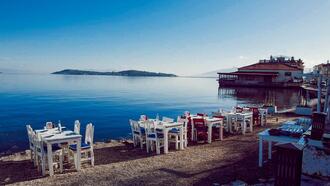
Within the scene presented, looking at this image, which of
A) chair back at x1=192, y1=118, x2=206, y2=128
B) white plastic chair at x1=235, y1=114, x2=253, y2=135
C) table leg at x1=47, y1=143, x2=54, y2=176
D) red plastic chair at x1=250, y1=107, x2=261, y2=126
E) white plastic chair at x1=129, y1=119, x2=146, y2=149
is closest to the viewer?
table leg at x1=47, y1=143, x2=54, y2=176

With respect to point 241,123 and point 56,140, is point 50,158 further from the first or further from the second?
point 241,123

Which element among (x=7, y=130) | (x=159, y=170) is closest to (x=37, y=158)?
(x=159, y=170)

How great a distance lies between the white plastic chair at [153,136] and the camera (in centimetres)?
1023

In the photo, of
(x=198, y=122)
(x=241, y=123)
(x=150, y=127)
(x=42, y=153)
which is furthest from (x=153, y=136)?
(x=241, y=123)

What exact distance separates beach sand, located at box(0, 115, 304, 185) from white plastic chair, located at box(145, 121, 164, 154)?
40 cm

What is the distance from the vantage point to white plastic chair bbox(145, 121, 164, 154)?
33.6ft

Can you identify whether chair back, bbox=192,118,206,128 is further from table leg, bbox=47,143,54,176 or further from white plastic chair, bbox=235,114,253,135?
table leg, bbox=47,143,54,176

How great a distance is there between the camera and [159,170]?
811 cm

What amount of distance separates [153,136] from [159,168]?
2248 millimetres

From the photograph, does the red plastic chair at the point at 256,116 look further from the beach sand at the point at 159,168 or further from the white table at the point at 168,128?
the white table at the point at 168,128

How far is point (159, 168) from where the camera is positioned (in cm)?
831

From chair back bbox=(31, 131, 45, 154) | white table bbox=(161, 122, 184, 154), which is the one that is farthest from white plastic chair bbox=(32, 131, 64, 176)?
white table bbox=(161, 122, 184, 154)

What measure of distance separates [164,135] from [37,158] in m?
4.20

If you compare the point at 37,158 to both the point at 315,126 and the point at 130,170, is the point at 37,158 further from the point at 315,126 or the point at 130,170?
the point at 315,126
